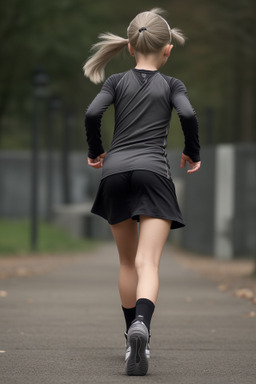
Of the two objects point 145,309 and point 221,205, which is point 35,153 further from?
point 145,309

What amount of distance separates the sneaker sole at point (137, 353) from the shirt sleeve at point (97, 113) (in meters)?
1.06

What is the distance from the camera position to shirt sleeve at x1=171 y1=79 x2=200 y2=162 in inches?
217

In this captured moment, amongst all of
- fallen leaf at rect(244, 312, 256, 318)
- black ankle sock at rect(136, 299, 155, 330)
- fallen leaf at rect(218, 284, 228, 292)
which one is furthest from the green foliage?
black ankle sock at rect(136, 299, 155, 330)

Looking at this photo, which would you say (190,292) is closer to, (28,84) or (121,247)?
(121,247)

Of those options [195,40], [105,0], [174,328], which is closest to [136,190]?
[174,328]

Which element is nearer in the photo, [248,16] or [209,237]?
[248,16]

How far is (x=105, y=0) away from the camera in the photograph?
130 ft

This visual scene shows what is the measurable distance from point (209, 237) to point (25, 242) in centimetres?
408

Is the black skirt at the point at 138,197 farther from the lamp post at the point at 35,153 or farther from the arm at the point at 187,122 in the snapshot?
the lamp post at the point at 35,153

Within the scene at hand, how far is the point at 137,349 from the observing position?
5.18 meters

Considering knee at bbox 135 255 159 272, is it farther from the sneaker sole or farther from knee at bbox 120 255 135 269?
the sneaker sole

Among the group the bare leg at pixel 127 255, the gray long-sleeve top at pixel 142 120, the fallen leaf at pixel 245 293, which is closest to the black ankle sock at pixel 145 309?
the bare leg at pixel 127 255

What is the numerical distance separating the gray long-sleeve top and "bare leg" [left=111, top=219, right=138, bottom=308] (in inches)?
12.1

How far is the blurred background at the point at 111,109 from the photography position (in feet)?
64.8
